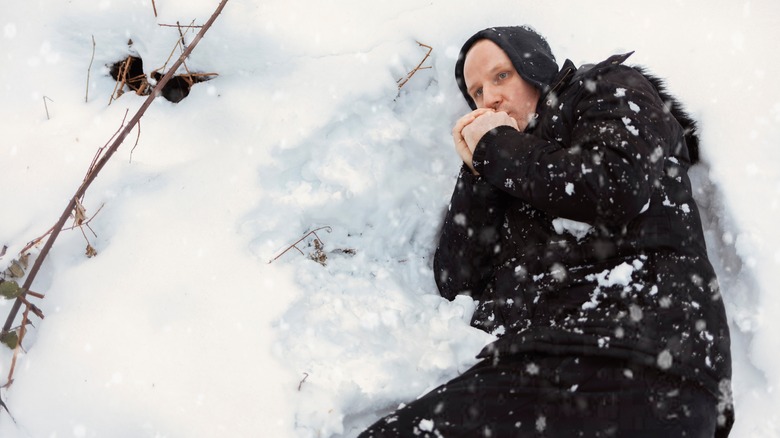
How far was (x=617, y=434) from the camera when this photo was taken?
1873 mm

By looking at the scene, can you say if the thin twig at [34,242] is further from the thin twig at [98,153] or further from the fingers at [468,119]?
the fingers at [468,119]

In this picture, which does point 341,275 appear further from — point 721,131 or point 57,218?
point 721,131

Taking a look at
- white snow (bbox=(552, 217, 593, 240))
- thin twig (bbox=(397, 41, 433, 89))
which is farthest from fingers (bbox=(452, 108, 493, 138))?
thin twig (bbox=(397, 41, 433, 89))

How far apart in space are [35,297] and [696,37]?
2885mm

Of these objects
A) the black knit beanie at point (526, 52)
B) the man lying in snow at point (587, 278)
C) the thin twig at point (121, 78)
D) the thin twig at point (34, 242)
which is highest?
the black knit beanie at point (526, 52)

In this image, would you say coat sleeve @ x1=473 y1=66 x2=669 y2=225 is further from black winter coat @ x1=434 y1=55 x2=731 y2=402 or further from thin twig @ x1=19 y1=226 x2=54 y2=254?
thin twig @ x1=19 y1=226 x2=54 y2=254

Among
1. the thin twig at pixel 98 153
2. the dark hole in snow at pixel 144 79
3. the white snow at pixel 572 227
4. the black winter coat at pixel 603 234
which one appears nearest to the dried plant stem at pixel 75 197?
the thin twig at pixel 98 153

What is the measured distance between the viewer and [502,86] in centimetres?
244

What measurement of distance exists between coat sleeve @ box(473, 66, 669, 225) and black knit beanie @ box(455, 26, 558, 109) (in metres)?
0.23

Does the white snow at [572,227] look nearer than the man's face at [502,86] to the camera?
Yes

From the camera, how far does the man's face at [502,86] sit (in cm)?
242

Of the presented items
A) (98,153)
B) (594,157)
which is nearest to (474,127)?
(594,157)

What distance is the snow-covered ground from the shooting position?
7.33 feet

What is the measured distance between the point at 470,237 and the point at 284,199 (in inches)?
30.5
